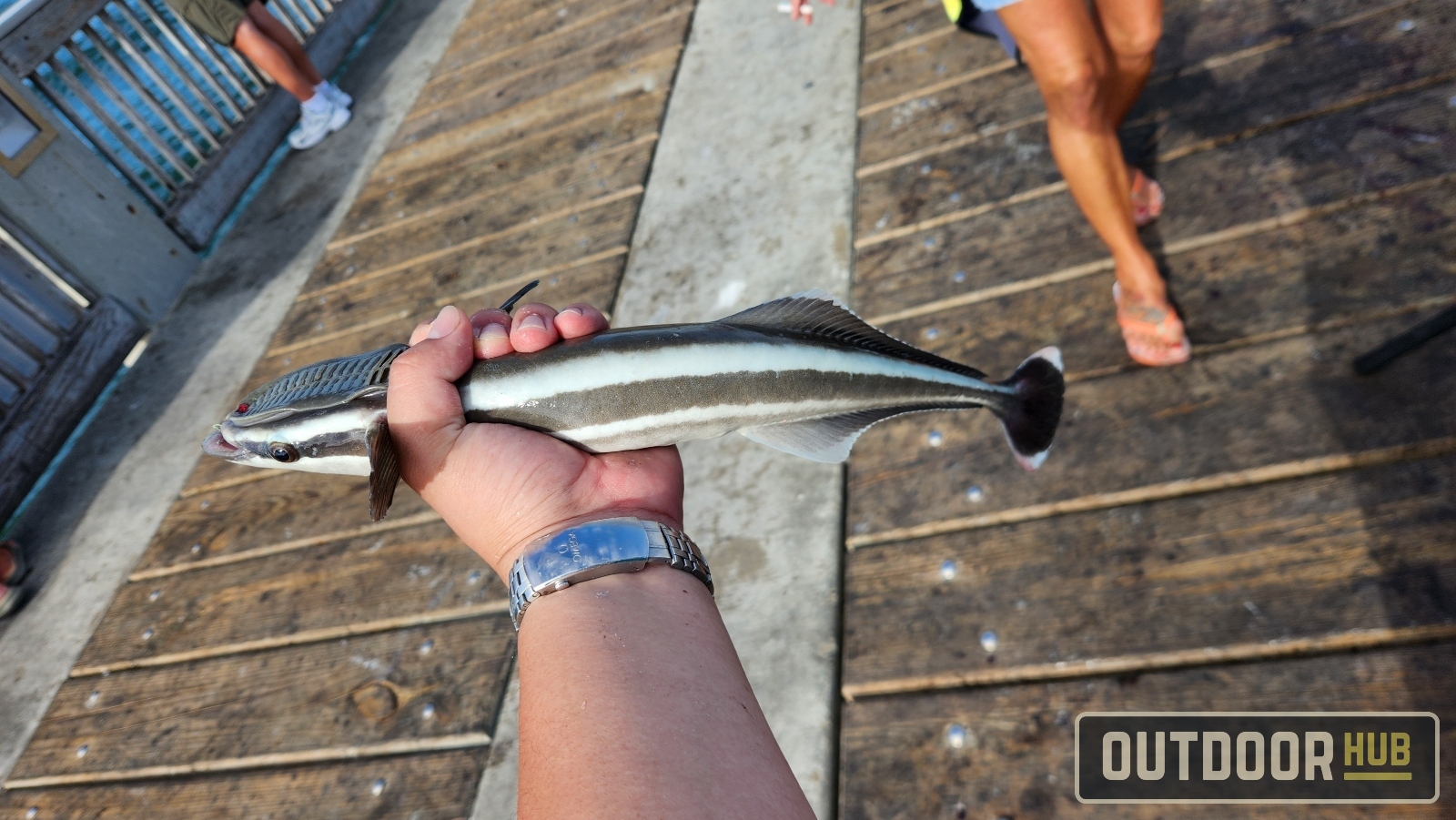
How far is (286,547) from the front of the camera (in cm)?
354

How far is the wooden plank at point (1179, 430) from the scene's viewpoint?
7.63 feet

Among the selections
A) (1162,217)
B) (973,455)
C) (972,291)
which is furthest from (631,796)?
(1162,217)

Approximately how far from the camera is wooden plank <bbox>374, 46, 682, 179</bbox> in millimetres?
5207

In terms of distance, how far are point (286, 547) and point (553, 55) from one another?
4.11 meters

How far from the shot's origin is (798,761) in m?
2.30

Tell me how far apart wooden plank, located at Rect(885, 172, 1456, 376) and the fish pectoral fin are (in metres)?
2.10

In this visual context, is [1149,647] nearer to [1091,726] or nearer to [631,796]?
[1091,726]

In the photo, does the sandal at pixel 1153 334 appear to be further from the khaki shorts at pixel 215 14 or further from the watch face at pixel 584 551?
the khaki shorts at pixel 215 14

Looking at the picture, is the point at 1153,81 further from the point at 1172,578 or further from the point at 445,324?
the point at 445,324

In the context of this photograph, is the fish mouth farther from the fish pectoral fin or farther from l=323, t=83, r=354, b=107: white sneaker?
l=323, t=83, r=354, b=107: white sneaker

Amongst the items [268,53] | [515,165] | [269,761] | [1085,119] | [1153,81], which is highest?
[268,53]

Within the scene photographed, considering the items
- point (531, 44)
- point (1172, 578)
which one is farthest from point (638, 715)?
point (531, 44)

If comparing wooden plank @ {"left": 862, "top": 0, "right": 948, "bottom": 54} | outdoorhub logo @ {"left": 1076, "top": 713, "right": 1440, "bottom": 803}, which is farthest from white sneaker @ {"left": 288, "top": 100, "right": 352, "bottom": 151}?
outdoorhub logo @ {"left": 1076, "top": 713, "right": 1440, "bottom": 803}

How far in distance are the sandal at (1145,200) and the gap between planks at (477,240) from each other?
258 cm
